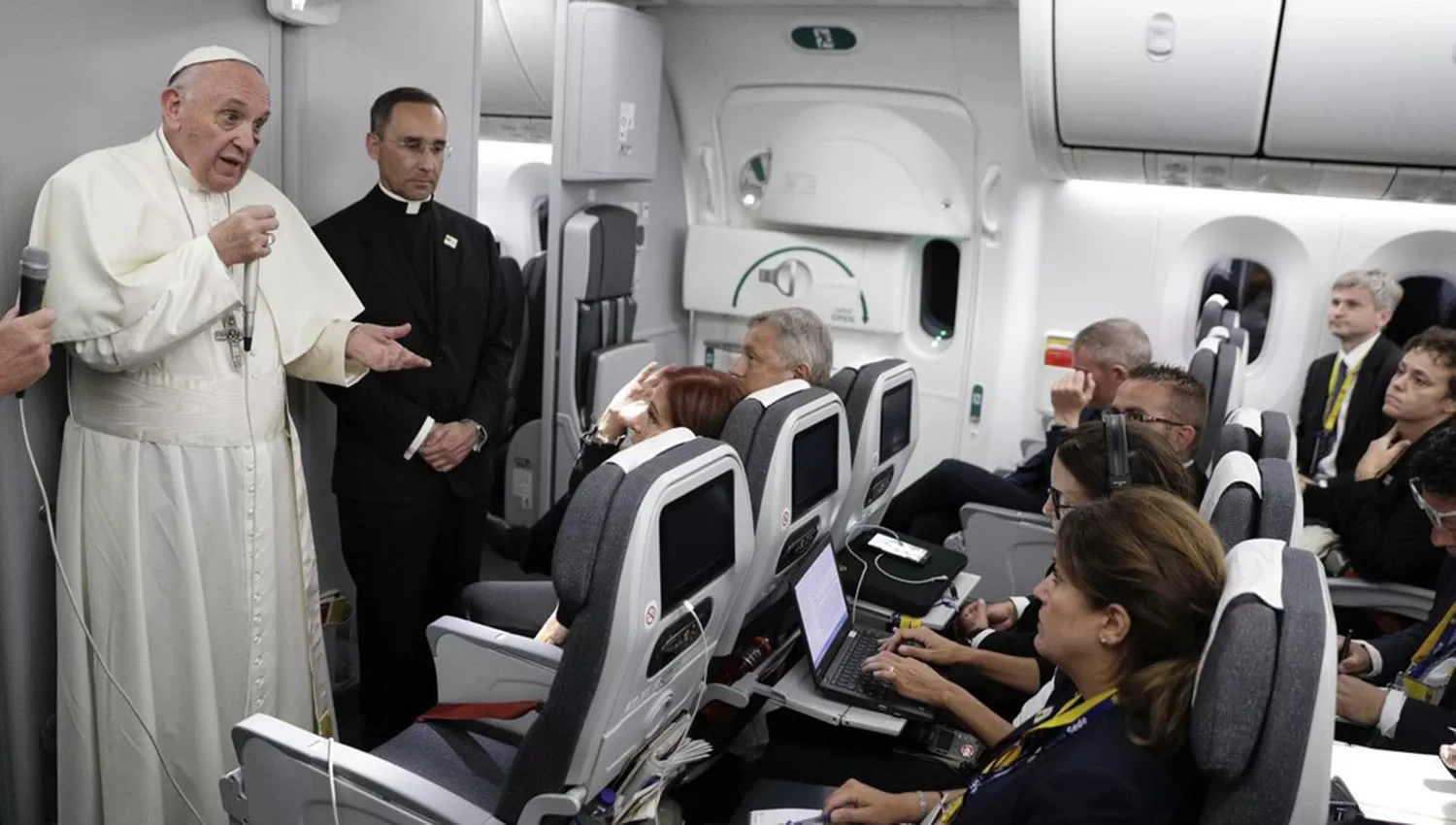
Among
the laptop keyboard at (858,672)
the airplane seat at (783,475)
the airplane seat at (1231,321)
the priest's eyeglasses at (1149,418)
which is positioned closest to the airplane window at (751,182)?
the airplane seat at (1231,321)

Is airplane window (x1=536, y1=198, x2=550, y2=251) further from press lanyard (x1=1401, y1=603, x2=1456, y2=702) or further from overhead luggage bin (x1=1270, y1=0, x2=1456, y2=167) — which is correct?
press lanyard (x1=1401, y1=603, x2=1456, y2=702)

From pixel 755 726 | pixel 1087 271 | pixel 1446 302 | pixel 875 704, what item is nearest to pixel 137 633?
pixel 755 726

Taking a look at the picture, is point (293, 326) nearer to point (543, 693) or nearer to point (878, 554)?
point (543, 693)

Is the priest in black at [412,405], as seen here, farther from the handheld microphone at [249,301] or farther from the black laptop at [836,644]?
the black laptop at [836,644]

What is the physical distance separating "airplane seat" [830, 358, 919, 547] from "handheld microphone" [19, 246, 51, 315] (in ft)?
6.97

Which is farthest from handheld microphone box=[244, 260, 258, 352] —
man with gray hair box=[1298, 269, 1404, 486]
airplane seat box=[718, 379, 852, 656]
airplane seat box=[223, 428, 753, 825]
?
man with gray hair box=[1298, 269, 1404, 486]

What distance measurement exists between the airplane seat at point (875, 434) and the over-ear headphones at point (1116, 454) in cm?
90

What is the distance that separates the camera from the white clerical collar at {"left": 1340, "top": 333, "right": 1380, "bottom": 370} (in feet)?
17.7

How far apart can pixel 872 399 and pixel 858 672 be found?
0.94 meters

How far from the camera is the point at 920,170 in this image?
235 inches

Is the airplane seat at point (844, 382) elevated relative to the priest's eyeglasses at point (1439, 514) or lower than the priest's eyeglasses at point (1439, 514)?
elevated

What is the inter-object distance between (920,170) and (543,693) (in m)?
4.15

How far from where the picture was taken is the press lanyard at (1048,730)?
74.3 inches

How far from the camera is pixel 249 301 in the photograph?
309 centimetres
